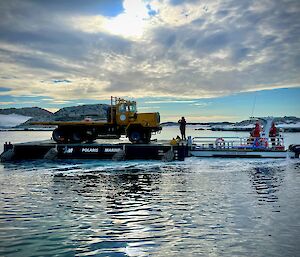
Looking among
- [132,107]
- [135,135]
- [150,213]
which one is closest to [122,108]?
[132,107]

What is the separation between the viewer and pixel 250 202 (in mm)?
10852

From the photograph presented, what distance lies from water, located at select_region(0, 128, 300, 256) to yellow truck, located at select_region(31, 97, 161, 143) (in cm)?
677

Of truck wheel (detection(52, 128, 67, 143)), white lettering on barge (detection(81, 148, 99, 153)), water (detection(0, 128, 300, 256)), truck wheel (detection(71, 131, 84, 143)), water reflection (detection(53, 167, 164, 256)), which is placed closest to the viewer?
water (detection(0, 128, 300, 256))

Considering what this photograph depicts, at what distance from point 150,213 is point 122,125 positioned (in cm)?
1512

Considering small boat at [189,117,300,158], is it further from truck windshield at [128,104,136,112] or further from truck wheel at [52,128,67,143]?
truck wheel at [52,128,67,143]

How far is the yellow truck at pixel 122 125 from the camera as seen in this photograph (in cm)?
2394

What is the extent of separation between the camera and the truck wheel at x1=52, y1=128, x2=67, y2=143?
25531mm

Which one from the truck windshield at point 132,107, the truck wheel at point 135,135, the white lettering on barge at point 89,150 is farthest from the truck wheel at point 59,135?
the truck windshield at point 132,107

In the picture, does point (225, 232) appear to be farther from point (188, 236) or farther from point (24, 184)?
point (24, 184)

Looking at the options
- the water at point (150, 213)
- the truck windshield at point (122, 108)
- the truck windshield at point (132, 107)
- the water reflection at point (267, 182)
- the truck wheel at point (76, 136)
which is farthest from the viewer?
the truck wheel at point (76, 136)

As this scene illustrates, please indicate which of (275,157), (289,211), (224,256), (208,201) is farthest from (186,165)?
(224,256)

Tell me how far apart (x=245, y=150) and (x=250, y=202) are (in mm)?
13751

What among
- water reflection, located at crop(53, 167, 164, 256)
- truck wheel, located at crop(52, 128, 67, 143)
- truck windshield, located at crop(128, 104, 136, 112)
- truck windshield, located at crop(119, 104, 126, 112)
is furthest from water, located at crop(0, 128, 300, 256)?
truck windshield, located at crop(128, 104, 136, 112)

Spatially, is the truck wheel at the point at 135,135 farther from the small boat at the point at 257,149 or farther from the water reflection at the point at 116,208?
the water reflection at the point at 116,208
